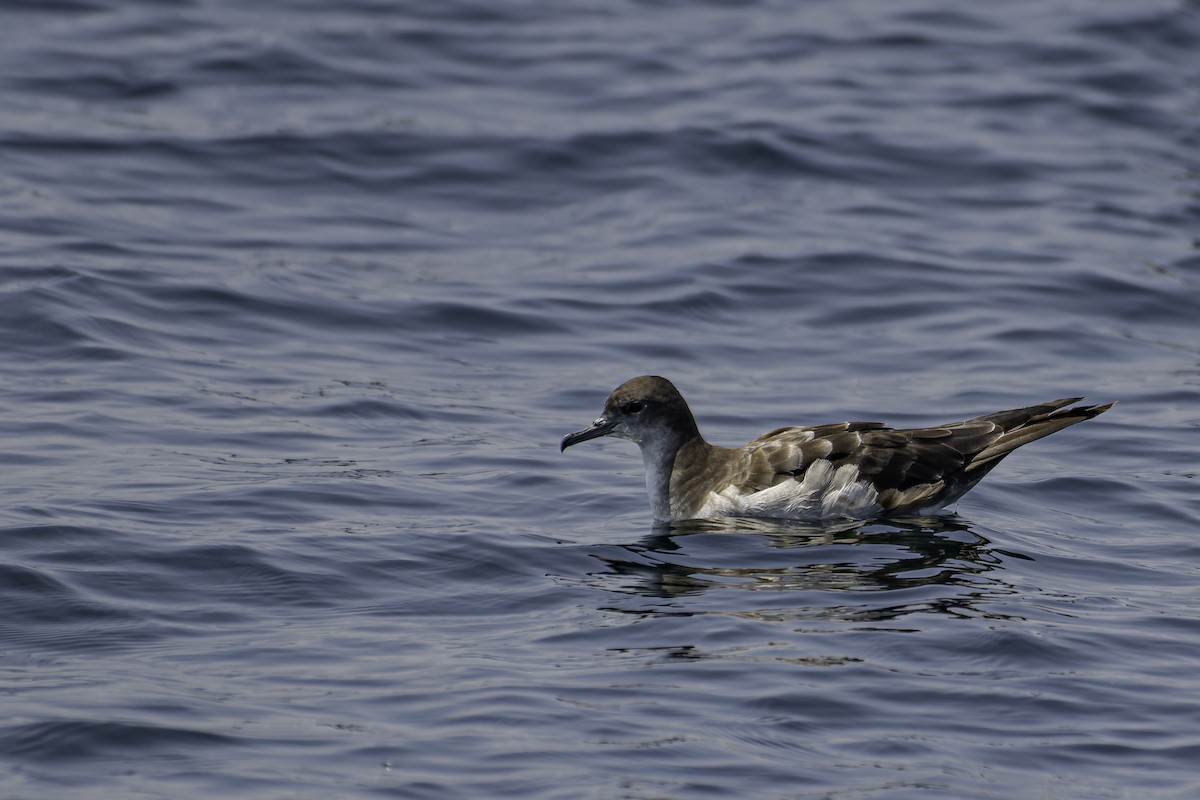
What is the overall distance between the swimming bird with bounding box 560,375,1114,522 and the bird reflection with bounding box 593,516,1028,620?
5.2 inches

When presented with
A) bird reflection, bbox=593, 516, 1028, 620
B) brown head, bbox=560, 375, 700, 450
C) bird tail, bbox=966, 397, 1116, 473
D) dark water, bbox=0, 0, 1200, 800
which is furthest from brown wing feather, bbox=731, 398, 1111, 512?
brown head, bbox=560, 375, 700, 450

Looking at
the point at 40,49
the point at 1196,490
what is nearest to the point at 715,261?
the point at 1196,490

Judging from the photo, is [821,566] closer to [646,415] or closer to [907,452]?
[907,452]

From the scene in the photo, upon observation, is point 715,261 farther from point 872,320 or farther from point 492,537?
point 492,537

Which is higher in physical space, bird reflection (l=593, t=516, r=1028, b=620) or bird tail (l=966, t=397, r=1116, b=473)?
bird tail (l=966, t=397, r=1116, b=473)

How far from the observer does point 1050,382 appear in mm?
14594

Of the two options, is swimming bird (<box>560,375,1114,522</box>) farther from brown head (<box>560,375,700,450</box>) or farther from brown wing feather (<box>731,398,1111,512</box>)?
brown head (<box>560,375,700,450</box>)

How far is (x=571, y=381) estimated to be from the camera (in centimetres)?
1459

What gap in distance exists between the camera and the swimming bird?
11.3m

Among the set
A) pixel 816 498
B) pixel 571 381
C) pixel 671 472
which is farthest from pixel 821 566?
pixel 571 381

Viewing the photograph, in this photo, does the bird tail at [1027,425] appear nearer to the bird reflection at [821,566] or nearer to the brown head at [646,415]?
the bird reflection at [821,566]

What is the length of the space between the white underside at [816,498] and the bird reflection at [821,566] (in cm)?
10

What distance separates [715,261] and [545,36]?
739cm

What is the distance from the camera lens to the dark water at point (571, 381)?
784 centimetres
